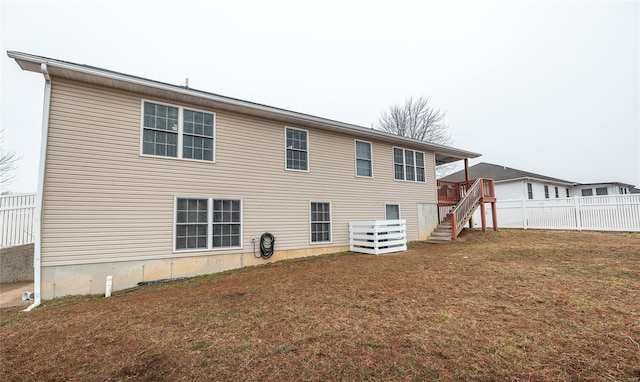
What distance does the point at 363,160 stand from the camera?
433 inches

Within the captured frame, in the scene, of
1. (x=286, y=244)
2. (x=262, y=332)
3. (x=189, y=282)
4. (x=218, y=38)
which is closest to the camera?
(x=262, y=332)

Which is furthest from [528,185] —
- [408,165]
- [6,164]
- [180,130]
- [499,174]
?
[6,164]

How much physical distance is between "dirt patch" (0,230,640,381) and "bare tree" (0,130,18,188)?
16389 mm

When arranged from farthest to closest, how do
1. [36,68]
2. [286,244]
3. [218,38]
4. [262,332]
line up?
[218,38] < [286,244] < [36,68] < [262,332]

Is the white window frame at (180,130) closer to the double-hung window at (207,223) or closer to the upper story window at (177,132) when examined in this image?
the upper story window at (177,132)

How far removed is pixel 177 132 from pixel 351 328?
670 centimetres

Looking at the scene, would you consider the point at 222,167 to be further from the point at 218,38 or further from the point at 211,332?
the point at 218,38

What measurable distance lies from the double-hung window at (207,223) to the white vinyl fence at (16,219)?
18.7 feet

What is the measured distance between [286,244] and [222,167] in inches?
127

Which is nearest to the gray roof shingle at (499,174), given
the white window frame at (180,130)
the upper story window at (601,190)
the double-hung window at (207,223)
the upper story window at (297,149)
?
the upper story window at (601,190)

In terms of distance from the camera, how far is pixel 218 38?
59.4ft

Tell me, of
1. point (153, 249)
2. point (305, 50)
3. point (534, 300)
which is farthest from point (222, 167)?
point (305, 50)

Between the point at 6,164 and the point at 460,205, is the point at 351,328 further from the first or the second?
the point at 6,164

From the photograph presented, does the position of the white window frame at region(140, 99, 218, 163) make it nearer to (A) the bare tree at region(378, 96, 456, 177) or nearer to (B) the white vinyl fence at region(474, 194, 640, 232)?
(B) the white vinyl fence at region(474, 194, 640, 232)
